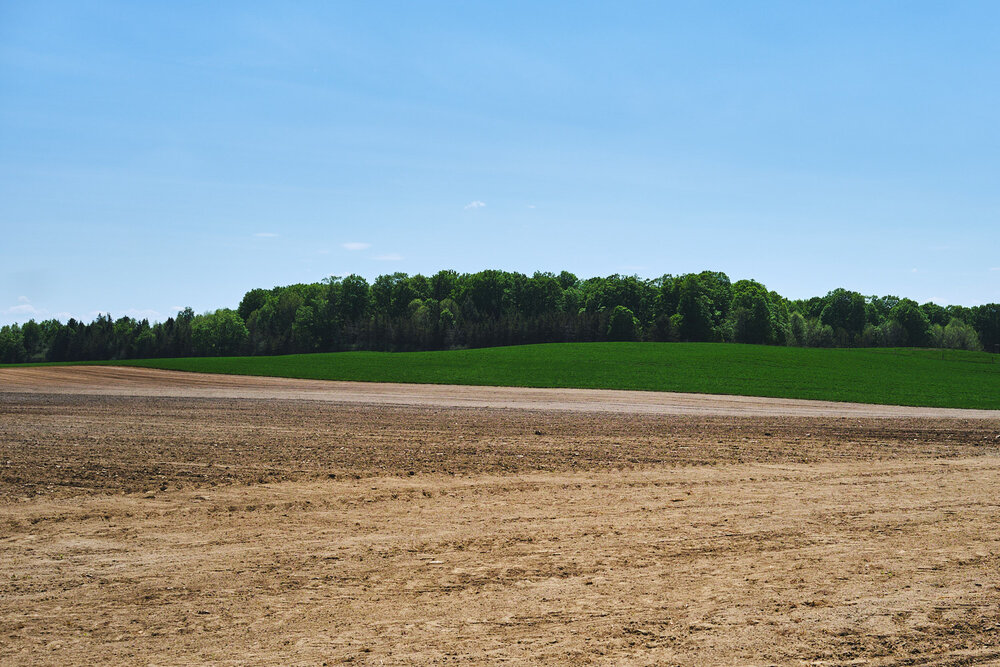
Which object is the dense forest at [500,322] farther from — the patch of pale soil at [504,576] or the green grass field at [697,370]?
the patch of pale soil at [504,576]

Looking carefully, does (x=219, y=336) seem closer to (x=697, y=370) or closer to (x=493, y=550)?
(x=697, y=370)

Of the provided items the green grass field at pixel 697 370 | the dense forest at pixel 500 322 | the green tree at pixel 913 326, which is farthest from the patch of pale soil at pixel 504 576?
the green tree at pixel 913 326

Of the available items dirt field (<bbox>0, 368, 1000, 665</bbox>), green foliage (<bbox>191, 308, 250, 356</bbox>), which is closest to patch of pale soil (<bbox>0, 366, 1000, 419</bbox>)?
dirt field (<bbox>0, 368, 1000, 665</bbox>)

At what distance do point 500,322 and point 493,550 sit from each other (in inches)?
3879

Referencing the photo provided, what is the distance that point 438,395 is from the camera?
3444 centimetres

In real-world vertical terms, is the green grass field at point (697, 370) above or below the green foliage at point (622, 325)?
below

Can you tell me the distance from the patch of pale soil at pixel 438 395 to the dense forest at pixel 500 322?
61.0 meters

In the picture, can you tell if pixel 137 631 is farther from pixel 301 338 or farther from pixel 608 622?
pixel 301 338

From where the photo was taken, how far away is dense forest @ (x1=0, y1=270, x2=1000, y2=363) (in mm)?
103500

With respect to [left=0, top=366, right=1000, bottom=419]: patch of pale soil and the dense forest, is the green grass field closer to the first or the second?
[left=0, top=366, right=1000, bottom=419]: patch of pale soil

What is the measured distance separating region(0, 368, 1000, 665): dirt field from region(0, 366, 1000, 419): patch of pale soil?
1132 cm

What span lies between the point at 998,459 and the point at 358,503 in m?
13.1

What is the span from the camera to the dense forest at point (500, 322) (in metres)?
104

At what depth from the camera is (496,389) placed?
3878 cm
